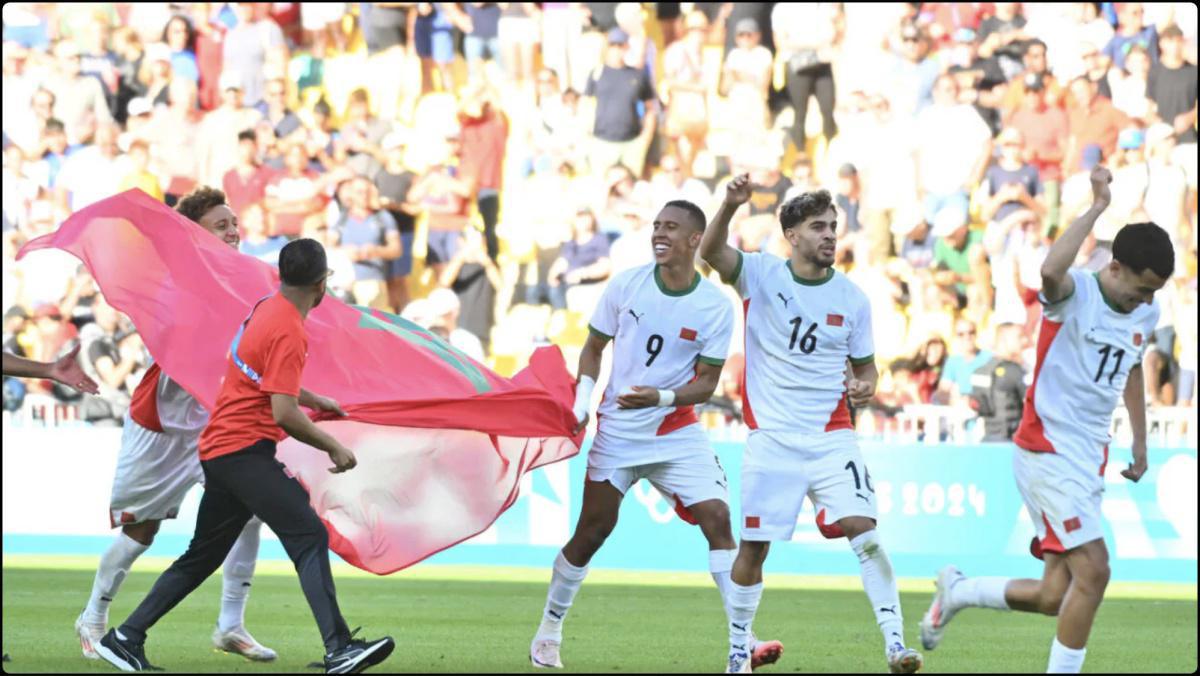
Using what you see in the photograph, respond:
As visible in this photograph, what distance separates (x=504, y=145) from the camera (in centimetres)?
2211

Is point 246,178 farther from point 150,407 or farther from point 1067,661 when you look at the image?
point 1067,661

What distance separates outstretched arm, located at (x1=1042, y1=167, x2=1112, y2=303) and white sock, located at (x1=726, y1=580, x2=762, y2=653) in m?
2.19

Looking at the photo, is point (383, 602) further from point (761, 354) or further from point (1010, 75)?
point (1010, 75)

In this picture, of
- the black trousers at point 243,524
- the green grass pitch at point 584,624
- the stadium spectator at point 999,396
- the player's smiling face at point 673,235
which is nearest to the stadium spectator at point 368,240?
the green grass pitch at point 584,624

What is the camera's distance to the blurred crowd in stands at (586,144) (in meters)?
20.0

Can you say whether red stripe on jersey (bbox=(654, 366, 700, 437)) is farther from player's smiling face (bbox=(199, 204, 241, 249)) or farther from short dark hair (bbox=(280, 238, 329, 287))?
player's smiling face (bbox=(199, 204, 241, 249))

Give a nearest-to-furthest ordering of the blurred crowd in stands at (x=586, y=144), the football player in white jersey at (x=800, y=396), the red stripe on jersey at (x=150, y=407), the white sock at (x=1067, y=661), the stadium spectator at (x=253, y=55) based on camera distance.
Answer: the white sock at (x=1067, y=661)
the football player in white jersey at (x=800, y=396)
the red stripe on jersey at (x=150, y=407)
the blurred crowd in stands at (x=586, y=144)
the stadium spectator at (x=253, y=55)

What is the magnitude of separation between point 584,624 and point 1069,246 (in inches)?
211

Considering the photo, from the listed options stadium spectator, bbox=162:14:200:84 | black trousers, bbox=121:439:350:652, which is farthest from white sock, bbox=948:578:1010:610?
stadium spectator, bbox=162:14:200:84

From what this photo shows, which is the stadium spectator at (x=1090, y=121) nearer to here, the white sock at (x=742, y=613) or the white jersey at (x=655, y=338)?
the white jersey at (x=655, y=338)

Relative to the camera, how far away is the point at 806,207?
960 centimetres

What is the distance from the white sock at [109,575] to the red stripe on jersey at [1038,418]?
15.8ft

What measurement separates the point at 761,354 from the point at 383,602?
5.33 meters

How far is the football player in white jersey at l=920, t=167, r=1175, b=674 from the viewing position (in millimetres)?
8508
